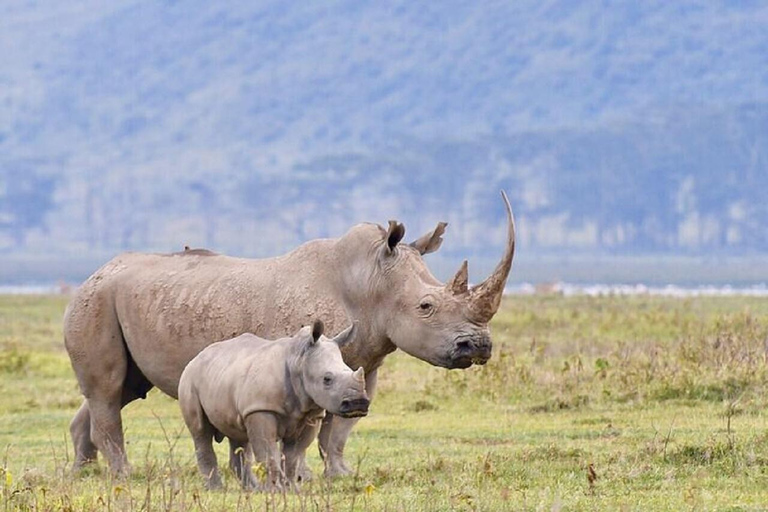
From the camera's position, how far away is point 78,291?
47.6 ft

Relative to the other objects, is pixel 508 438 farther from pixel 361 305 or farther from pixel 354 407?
pixel 354 407

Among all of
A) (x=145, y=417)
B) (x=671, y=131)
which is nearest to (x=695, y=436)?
(x=145, y=417)

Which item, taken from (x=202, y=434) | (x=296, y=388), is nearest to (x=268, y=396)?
(x=296, y=388)

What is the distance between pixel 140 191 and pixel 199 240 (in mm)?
17477

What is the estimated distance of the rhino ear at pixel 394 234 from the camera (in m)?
13.1

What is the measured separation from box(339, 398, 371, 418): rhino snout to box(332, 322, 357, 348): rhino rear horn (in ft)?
2.72

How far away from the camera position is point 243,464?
1259cm

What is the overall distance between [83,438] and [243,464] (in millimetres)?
2767

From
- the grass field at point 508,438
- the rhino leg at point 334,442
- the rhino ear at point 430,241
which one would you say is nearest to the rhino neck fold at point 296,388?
the grass field at point 508,438

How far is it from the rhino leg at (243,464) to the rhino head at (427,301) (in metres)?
1.28

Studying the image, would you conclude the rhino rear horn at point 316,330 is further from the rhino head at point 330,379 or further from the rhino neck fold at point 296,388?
the rhino neck fold at point 296,388

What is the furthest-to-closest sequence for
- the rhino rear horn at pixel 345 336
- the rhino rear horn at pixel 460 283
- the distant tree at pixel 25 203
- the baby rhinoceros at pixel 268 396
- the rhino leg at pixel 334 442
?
the distant tree at pixel 25 203 < the rhino leg at pixel 334 442 < the rhino rear horn at pixel 460 283 < the rhino rear horn at pixel 345 336 < the baby rhinoceros at pixel 268 396

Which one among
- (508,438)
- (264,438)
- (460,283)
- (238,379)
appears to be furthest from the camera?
(508,438)

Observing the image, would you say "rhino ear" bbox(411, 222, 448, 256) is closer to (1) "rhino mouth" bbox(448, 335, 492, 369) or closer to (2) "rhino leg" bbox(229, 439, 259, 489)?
(1) "rhino mouth" bbox(448, 335, 492, 369)
